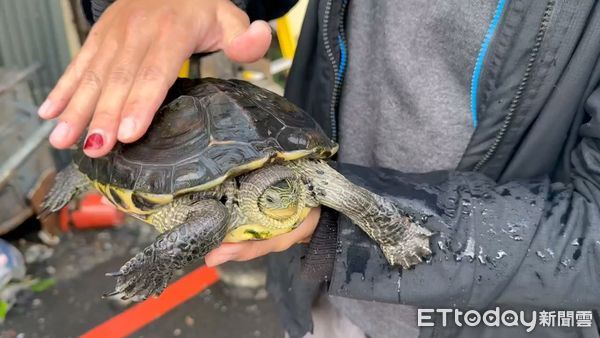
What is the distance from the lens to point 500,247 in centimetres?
105

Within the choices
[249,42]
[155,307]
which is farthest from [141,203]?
[155,307]

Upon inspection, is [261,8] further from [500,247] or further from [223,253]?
[500,247]

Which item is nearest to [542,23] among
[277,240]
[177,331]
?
[277,240]

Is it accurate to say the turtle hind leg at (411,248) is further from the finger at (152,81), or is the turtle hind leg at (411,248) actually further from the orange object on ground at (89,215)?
the orange object on ground at (89,215)

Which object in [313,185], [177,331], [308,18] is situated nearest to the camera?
[313,185]

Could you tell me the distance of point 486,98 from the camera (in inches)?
45.1

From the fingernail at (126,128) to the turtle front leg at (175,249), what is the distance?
0.21 meters

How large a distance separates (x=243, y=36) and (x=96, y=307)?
6.20ft

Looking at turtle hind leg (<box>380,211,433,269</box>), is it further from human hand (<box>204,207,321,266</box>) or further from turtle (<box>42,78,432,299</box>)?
human hand (<box>204,207,321,266</box>)

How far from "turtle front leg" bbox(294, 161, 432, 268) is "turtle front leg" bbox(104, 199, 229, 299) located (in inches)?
9.2

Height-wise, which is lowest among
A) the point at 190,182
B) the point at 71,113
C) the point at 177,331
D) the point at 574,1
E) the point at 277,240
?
the point at 177,331

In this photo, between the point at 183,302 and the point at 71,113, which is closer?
the point at 71,113

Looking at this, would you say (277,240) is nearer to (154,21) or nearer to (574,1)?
(154,21)

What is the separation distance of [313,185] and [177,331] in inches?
62.3
